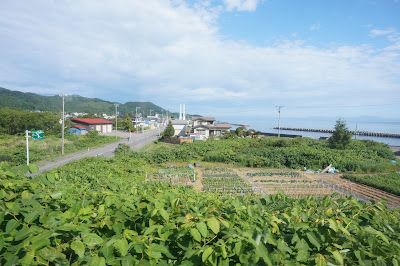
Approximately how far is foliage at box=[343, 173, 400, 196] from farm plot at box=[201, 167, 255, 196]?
9177mm

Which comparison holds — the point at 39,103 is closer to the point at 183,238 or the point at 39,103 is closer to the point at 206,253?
the point at 183,238

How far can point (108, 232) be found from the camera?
163 centimetres

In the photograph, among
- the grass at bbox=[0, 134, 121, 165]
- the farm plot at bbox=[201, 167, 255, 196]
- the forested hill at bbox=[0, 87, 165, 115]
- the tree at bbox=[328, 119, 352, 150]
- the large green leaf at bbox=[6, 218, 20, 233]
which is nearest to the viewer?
the large green leaf at bbox=[6, 218, 20, 233]

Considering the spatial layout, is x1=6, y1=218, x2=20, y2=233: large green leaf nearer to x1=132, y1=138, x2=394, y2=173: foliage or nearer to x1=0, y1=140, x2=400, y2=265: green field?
x1=0, y1=140, x2=400, y2=265: green field

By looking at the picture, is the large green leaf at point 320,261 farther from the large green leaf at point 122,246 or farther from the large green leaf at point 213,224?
the large green leaf at point 122,246

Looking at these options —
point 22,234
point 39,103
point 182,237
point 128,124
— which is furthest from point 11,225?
point 39,103

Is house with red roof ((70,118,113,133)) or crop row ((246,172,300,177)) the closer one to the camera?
crop row ((246,172,300,177))

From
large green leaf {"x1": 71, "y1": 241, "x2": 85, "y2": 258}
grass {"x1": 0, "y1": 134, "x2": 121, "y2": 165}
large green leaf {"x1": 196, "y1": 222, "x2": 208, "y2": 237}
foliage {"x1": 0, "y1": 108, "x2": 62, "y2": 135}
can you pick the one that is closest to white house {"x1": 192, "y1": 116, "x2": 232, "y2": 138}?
grass {"x1": 0, "y1": 134, "x2": 121, "y2": 165}

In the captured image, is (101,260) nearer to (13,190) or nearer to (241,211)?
Answer: (241,211)

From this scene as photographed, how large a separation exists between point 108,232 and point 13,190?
1036 mm

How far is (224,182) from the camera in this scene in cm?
1612

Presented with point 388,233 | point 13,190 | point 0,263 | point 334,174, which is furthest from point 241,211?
point 334,174

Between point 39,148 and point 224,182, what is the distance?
2056cm

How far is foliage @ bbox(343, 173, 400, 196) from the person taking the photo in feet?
48.4
